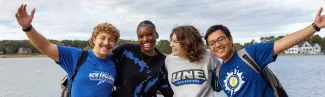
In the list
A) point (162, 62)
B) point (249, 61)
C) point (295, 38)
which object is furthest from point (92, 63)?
point (295, 38)

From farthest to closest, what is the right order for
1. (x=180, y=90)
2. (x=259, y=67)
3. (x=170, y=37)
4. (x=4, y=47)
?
1. (x=4, y=47)
2. (x=170, y=37)
3. (x=180, y=90)
4. (x=259, y=67)

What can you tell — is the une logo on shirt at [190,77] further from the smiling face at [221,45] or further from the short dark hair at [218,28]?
the short dark hair at [218,28]

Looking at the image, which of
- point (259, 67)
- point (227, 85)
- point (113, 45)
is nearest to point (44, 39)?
point (113, 45)

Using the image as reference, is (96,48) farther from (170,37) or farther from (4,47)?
(4,47)

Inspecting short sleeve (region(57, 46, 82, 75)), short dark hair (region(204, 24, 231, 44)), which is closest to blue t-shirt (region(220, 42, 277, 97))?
short dark hair (region(204, 24, 231, 44))

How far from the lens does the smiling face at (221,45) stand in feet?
11.9

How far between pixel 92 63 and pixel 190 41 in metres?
1.17

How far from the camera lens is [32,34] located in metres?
3.44

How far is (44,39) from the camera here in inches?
139

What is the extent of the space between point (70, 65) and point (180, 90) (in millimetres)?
1312

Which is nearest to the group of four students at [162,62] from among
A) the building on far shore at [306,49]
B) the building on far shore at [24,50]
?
the building on far shore at [24,50]

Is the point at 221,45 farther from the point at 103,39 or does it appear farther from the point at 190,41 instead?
the point at 103,39

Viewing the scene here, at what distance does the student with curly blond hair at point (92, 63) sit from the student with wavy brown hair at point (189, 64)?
0.73 metres

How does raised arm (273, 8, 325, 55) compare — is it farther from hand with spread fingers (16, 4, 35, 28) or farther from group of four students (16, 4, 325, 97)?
hand with spread fingers (16, 4, 35, 28)
